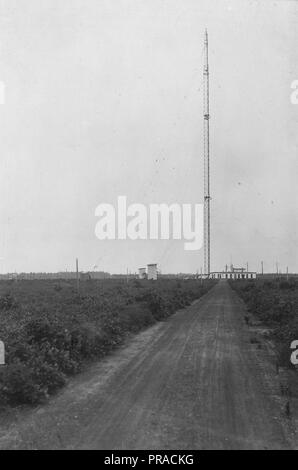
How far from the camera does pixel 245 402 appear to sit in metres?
8.44

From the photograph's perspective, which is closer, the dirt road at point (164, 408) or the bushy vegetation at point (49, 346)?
the dirt road at point (164, 408)

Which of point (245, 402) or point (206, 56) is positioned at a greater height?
point (206, 56)

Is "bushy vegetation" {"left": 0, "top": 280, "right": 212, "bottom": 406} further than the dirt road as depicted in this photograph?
Yes

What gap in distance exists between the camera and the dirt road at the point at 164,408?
21.1ft

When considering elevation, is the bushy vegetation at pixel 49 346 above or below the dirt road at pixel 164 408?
above


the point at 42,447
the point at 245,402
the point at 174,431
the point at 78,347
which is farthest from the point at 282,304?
the point at 42,447

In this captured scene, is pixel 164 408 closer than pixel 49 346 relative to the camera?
Yes

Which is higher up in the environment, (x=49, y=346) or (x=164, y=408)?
(x=49, y=346)

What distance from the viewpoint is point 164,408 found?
8.02 m

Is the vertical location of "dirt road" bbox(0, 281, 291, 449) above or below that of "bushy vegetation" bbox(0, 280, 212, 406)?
below

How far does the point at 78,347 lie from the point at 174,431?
6.25 metres

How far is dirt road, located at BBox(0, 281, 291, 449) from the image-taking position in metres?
6.42
